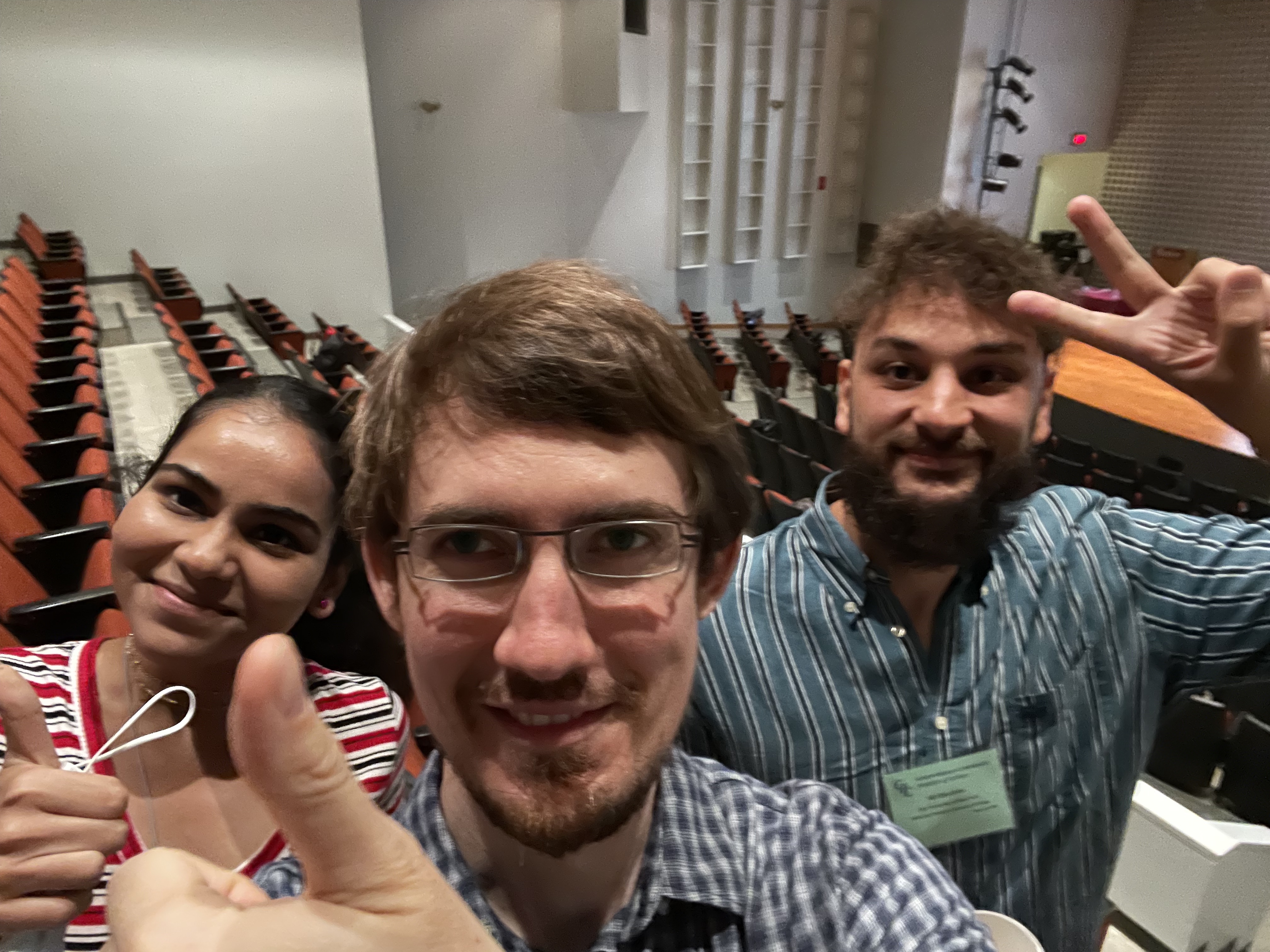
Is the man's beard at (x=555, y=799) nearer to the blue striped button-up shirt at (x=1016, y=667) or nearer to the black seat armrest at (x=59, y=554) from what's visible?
the blue striped button-up shirt at (x=1016, y=667)

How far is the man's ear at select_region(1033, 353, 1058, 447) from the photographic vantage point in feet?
2.88

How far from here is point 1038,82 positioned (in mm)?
7258

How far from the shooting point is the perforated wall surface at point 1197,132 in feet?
21.7

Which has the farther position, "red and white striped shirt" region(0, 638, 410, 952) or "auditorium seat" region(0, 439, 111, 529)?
"auditorium seat" region(0, 439, 111, 529)

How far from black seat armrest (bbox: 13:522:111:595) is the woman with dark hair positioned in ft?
1.23

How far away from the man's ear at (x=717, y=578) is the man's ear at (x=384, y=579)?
0.23 m

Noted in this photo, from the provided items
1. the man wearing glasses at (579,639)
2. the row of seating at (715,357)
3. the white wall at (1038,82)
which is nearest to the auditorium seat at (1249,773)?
the man wearing glasses at (579,639)

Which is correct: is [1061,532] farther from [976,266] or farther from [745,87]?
[745,87]

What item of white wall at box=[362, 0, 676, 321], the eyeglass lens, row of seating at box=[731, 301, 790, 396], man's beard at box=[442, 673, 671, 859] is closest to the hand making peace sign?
the eyeglass lens

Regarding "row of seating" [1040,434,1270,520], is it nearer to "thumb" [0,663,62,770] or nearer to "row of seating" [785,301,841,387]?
"row of seating" [785,301,841,387]

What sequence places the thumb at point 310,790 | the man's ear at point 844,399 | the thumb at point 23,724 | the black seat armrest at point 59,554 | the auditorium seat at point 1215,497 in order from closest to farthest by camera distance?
the thumb at point 310,790 → the thumb at point 23,724 → the man's ear at point 844,399 → the black seat armrest at point 59,554 → the auditorium seat at point 1215,497

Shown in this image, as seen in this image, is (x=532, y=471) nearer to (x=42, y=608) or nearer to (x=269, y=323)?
(x=42, y=608)

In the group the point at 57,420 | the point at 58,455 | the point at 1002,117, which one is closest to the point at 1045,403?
the point at 58,455

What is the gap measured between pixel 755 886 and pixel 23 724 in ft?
1.65
